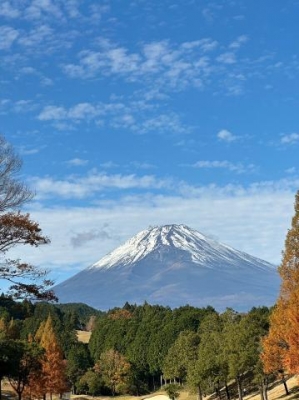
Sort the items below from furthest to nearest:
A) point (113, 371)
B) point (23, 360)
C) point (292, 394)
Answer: point (113, 371), point (23, 360), point (292, 394)

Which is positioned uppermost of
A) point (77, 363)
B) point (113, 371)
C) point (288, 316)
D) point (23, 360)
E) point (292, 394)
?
point (288, 316)

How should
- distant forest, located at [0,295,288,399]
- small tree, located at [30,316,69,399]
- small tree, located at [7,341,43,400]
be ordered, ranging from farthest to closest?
small tree, located at [30,316,69,399]
distant forest, located at [0,295,288,399]
small tree, located at [7,341,43,400]

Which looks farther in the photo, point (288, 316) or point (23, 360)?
point (23, 360)

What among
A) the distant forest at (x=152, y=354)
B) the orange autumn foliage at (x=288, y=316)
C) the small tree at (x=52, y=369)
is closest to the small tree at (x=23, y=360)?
the distant forest at (x=152, y=354)

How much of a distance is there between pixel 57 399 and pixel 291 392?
40993 mm

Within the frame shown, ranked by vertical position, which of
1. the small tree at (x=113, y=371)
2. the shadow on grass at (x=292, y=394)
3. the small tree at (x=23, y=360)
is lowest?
the shadow on grass at (x=292, y=394)

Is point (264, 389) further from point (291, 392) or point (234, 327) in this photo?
point (234, 327)

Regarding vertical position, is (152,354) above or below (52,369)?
above

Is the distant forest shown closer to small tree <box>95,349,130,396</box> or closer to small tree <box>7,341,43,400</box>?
small tree <box>95,349,130,396</box>

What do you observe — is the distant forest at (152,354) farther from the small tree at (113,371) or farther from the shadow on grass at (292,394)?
the shadow on grass at (292,394)

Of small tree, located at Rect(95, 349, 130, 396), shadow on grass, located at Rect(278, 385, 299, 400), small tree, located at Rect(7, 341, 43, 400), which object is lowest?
shadow on grass, located at Rect(278, 385, 299, 400)

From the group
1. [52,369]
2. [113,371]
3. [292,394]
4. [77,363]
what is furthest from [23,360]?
[77,363]

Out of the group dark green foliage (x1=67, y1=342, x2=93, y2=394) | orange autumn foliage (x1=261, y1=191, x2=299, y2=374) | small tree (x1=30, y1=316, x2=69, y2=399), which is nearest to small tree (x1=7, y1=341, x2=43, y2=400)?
small tree (x1=30, y1=316, x2=69, y2=399)

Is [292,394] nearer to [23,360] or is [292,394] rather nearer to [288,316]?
[288,316]
